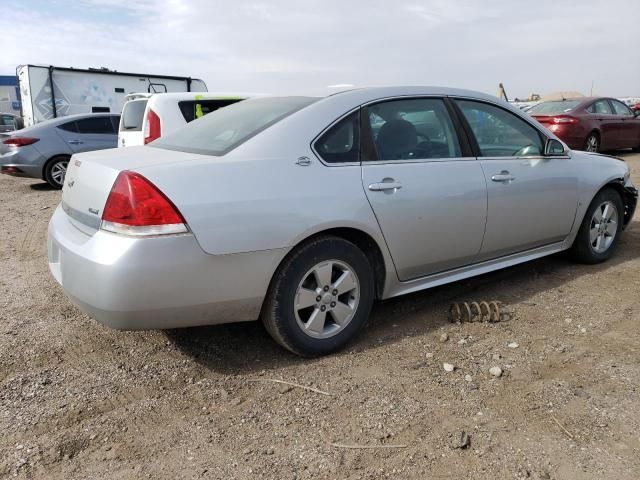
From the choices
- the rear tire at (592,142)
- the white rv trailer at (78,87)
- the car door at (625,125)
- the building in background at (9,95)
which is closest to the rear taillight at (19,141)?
the white rv trailer at (78,87)

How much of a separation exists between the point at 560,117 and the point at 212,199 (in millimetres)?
10745

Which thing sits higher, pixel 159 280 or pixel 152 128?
pixel 152 128

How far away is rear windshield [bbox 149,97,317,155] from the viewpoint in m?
3.02

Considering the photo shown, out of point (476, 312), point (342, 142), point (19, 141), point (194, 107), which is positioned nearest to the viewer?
point (342, 142)

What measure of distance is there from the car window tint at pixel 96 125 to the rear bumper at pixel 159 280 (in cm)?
843

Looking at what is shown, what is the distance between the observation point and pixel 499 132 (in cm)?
393

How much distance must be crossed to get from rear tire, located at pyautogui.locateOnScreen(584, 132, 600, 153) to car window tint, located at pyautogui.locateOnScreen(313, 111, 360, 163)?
1028 cm

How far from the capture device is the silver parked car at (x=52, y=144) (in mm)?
9523

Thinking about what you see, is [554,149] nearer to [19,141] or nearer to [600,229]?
[600,229]

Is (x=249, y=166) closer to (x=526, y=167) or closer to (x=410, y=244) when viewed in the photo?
(x=410, y=244)

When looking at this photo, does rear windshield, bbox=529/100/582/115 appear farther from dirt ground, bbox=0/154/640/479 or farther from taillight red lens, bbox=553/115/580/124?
dirt ground, bbox=0/154/640/479

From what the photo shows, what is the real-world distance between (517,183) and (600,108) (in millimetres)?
10028

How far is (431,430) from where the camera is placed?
2.41 meters

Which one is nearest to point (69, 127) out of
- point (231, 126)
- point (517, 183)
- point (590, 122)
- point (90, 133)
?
point (90, 133)
